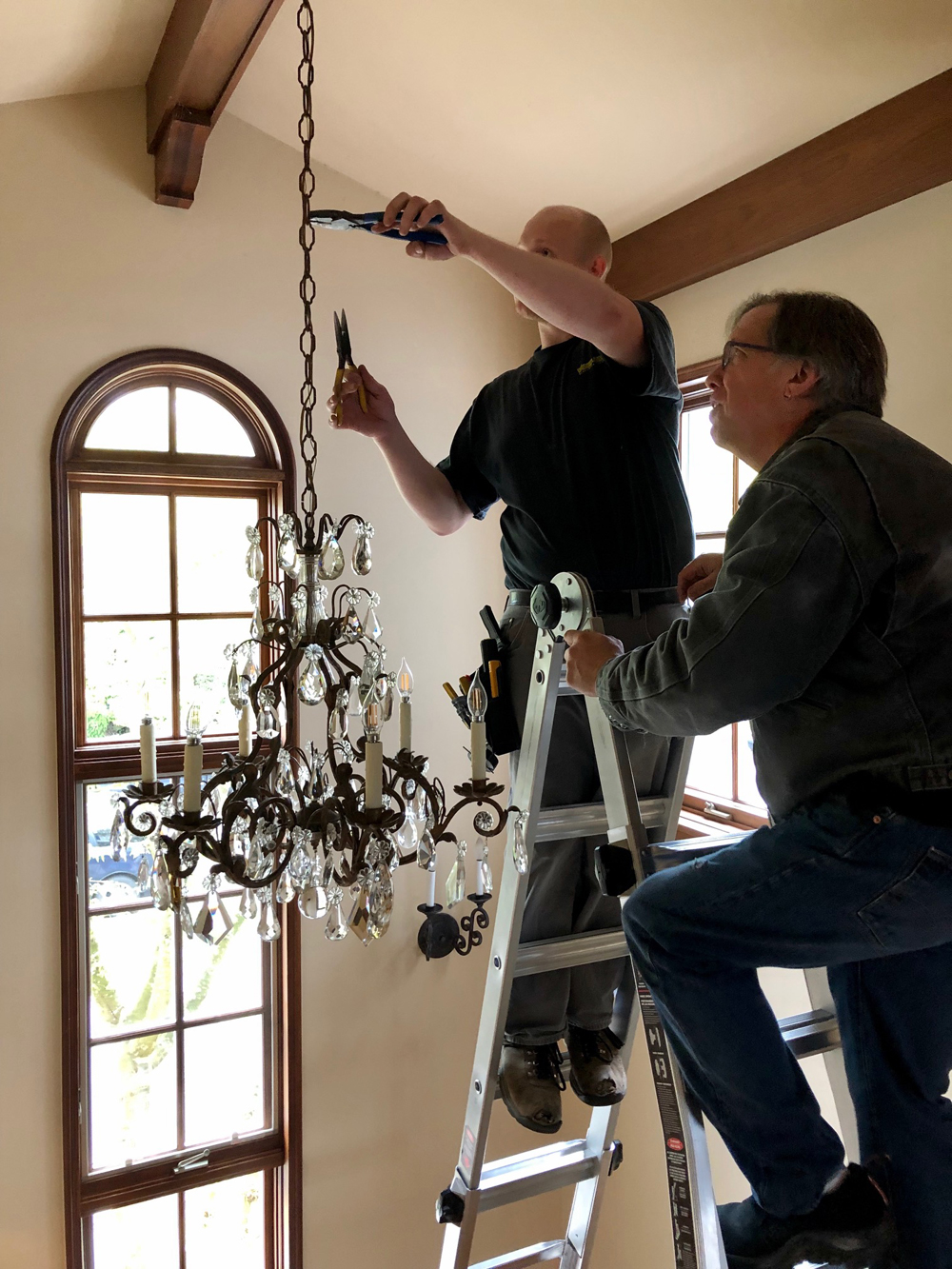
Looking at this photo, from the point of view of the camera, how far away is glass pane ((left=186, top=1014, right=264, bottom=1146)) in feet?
10.7

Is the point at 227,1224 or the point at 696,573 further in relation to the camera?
the point at 227,1224

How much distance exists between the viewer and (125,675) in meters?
3.09

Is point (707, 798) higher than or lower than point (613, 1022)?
higher

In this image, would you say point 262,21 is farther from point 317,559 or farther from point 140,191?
point 317,559

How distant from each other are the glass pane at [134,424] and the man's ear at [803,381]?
229 centimetres

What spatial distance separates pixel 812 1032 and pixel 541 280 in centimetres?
132

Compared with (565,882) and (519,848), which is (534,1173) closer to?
(565,882)

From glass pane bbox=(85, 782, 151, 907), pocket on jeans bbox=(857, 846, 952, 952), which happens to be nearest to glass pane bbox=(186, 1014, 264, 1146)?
glass pane bbox=(85, 782, 151, 907)

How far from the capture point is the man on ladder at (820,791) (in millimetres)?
1177

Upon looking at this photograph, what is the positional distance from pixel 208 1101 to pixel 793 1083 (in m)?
2.60

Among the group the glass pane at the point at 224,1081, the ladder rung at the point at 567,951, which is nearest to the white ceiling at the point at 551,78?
the ladder rung at the point at 567,951

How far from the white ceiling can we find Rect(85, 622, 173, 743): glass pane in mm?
1602

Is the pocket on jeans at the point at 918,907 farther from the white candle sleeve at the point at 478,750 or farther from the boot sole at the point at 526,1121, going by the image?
the boot sole at the point at 526,1121

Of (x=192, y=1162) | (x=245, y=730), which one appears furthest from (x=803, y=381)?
(x=192, y=1162)
